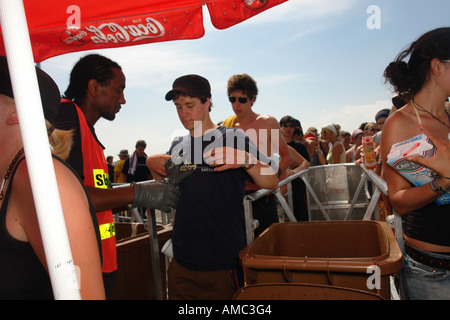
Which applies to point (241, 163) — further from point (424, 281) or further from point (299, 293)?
point (424, 281)

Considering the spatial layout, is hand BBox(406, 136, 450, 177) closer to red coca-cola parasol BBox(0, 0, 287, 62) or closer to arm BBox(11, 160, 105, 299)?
arm BBox(11, 160, 105, 299)

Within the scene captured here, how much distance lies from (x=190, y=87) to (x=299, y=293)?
1.53m

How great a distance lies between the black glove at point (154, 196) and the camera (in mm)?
1726

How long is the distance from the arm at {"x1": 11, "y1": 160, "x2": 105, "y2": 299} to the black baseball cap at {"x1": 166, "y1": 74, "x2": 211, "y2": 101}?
5.00 feet

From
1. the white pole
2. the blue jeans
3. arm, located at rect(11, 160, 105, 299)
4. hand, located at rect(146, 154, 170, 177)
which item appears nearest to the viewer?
the white pole

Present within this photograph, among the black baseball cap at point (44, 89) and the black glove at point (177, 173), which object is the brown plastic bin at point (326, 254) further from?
the black baseball cap at point (44, 89)

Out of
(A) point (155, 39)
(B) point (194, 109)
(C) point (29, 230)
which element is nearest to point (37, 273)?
(C) point (29, 230)

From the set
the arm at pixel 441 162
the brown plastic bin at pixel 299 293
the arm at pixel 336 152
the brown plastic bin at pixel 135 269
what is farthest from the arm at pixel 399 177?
the arm at pixel 336 152

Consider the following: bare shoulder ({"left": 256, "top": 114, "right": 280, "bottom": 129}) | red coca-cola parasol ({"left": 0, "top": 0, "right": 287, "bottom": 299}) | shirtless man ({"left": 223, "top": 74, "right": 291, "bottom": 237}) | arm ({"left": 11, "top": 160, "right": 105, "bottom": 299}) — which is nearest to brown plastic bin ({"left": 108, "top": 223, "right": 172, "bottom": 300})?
shirtless man ({"left": 223, "top": 74, "right": 291, "bottom": 237})

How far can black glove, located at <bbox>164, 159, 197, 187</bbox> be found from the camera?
1936 millimetres

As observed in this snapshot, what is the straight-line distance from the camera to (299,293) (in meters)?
1.31

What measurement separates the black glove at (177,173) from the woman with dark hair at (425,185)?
113 cm

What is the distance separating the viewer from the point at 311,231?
218 cm

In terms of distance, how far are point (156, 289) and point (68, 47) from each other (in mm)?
2342
